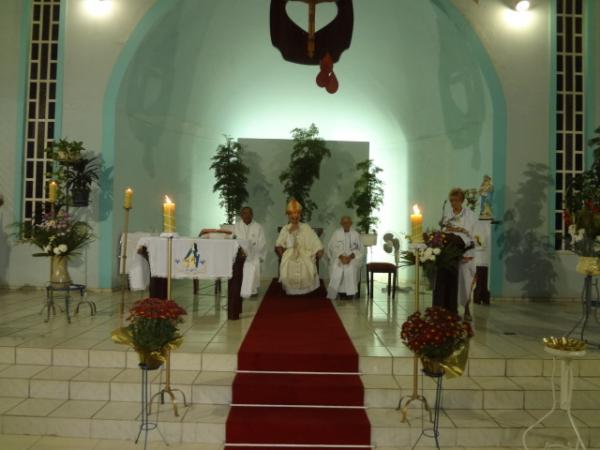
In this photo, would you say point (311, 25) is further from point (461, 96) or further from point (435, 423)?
point (461, 96)

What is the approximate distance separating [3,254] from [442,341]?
7.94 meters

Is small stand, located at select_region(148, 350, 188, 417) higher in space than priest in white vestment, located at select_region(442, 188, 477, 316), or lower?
lower

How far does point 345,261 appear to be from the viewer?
8969 millimetres

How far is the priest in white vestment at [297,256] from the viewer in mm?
9172

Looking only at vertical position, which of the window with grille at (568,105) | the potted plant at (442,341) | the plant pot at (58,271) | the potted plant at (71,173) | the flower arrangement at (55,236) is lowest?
the potted plant at (442,341)

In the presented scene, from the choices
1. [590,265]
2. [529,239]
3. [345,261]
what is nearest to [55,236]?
[345,261]

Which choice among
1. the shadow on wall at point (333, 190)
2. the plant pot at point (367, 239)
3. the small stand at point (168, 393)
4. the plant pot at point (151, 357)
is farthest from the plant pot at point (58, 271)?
the shadow on wall at point (333, 190)

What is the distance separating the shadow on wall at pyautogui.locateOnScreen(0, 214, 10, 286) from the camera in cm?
902

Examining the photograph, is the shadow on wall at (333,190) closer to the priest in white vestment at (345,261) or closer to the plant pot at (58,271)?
the priest in white vestment at (345,261)

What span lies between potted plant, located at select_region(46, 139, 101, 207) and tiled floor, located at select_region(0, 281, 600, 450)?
2.36 meters

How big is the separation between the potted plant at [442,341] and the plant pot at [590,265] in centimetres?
257

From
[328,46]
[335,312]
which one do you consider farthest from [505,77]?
[335,312]

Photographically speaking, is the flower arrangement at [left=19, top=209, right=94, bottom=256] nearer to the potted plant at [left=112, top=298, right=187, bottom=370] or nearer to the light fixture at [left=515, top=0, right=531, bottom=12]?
the potted plant at [left=112, top=298, right=187, bottom=370]

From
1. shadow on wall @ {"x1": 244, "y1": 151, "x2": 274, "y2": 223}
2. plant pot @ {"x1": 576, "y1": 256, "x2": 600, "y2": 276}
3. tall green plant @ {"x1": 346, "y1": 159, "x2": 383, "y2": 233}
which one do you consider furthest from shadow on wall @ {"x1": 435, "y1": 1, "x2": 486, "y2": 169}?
shadow on wall @ {"x1": 244, "y1": 151, "x2": 274, "y2": 223}
